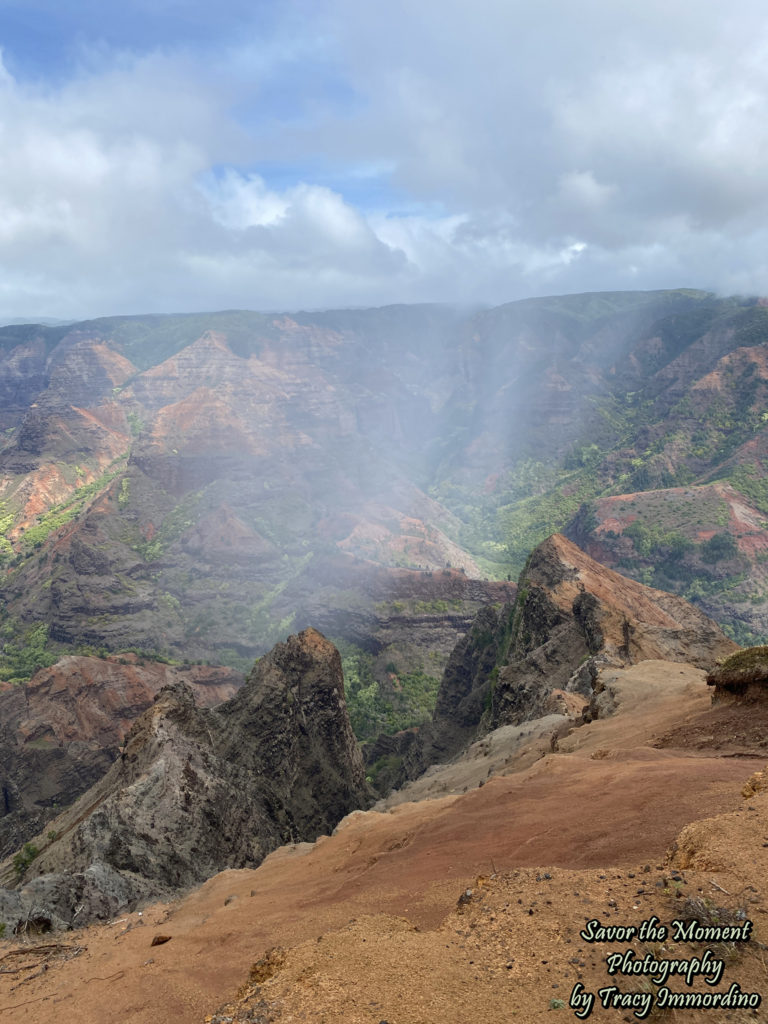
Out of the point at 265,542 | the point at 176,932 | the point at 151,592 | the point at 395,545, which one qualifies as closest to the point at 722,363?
the point at 395,545

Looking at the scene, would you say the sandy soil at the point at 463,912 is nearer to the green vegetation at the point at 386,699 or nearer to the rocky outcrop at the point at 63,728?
the rocky outcrop at the point at 63,728

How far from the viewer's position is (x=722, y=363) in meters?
167

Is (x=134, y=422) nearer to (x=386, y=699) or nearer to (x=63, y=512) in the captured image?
(x=63, y=512)

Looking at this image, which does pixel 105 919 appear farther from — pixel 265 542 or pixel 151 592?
pixel 265 542

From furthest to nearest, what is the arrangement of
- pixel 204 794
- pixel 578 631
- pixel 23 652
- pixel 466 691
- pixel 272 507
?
pixel 272 507, pixel 23 652, pixel 466 691, pixel 578 631, pixel 204 794

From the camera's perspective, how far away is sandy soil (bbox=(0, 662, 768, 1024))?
8.14 metres

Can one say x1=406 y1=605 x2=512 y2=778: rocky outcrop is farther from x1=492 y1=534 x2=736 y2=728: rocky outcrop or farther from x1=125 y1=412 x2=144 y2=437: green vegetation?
x1=125 y1=412 x2=144 y2=437: green vegetation

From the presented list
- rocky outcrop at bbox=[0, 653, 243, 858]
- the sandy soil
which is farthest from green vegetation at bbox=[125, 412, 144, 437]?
the sandy soil

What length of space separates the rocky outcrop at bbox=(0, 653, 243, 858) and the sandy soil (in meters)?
39.9

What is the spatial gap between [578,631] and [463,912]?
35.4 meters

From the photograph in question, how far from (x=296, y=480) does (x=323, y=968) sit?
148m

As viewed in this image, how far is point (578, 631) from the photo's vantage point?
43.4 metres

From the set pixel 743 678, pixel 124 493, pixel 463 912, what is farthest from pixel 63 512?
pixel 463 912

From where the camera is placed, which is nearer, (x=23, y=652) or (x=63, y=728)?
(x=63, y=728)
